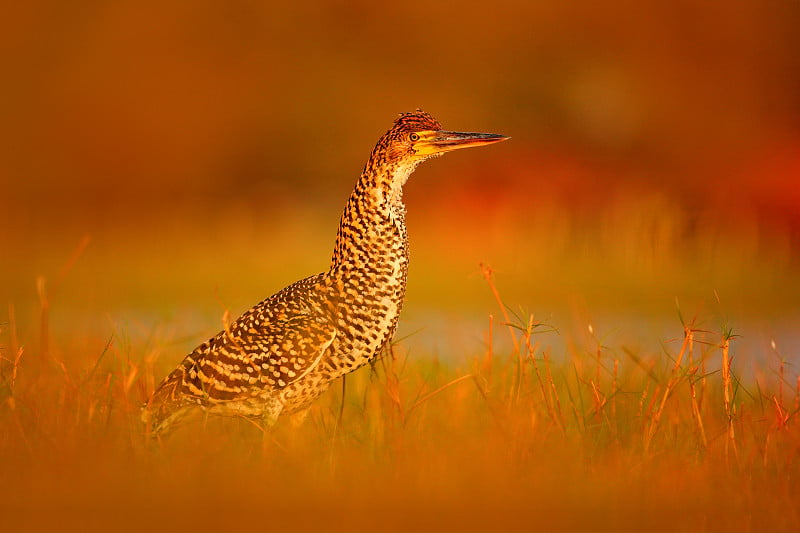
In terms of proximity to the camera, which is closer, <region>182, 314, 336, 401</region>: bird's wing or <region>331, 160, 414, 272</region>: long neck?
<region>182, 314, 336, 401</region>: bird's wing

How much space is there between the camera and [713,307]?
551 centimetres

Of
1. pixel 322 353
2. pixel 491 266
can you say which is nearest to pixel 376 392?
pixel 322 353

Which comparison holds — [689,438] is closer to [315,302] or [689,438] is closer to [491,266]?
[491,266]

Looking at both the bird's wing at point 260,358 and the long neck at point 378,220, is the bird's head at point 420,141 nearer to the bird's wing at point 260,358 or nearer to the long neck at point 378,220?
the long neck at point 378,220

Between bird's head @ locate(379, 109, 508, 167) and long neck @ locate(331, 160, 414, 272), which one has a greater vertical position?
bird's head @ locate(379, 109, 508, 167)

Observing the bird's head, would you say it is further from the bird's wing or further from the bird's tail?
the bird's tail

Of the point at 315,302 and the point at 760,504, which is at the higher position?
the point at 315,302

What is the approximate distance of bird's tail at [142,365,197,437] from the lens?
4.69m

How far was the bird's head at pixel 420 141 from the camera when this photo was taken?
464 centimetres

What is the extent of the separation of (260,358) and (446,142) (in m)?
1.36

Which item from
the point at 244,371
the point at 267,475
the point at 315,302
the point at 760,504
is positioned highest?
the point at 315,302

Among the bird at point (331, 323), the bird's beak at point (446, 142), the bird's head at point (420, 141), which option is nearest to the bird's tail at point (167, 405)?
the bird at point (331, 323)

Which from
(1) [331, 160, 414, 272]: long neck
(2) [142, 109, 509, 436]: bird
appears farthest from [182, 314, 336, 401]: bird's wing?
(1) [331, 160, 414, 272]: long neck

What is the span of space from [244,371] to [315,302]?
476mm
